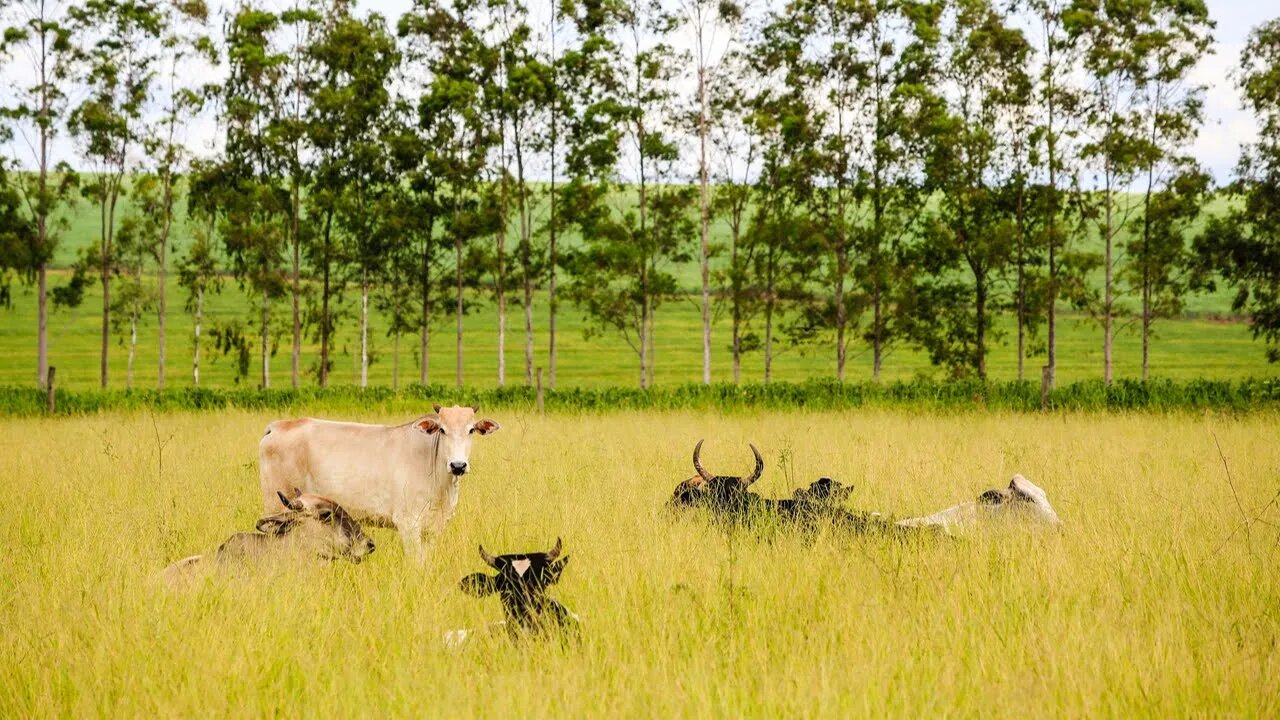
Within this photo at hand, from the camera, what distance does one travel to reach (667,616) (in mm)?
5504

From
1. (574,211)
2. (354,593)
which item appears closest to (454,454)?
(354,593)

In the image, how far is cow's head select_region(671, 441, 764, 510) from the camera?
27.8ft

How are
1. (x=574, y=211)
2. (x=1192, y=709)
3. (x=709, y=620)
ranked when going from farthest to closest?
1. (x=574, y=211)
2. (x=709, y=620)
3. (x=1192, y=709)

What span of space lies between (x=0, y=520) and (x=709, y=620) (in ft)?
22.2

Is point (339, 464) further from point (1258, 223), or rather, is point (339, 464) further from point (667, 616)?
point (1258, 223)

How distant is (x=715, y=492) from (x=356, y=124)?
109 ft

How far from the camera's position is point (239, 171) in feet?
132

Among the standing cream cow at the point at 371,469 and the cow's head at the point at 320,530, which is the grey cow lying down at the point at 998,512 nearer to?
the standing cream cow at the point at 371,469

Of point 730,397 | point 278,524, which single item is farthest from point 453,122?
point 278,524

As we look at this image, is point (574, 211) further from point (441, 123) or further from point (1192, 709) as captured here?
point (1192, 709)

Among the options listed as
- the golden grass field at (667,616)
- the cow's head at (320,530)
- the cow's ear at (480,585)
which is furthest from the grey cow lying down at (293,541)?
the cow's ear at (480,585)

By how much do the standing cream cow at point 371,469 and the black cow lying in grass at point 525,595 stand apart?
2.69 metres

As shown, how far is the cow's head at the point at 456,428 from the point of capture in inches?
294

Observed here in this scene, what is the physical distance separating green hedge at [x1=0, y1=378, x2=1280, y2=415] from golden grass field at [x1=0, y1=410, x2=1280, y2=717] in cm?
1299
